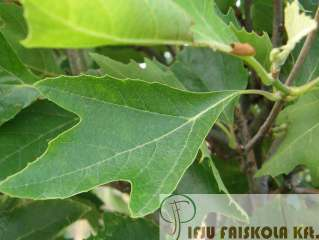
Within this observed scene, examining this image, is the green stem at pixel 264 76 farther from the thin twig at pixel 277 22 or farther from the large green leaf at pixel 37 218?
the large green leaf at pixel 37 218

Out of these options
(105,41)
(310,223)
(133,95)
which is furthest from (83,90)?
(310,223)

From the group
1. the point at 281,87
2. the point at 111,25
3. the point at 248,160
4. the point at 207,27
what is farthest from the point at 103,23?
the point at 248,160

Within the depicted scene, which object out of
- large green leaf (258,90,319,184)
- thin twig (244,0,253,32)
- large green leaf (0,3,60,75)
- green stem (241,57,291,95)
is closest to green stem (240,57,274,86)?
green stem (241,57,291,95)

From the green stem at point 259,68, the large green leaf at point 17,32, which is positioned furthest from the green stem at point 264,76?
the large green leaf at point 17,32

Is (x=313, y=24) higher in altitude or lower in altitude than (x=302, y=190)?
higher

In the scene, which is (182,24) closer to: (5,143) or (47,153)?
(47,153)

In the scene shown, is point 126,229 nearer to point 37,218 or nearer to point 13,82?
point 37,218

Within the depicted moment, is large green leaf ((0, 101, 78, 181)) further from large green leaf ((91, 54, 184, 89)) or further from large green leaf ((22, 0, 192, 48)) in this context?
large green leaf ((22, 0, 192, 48))

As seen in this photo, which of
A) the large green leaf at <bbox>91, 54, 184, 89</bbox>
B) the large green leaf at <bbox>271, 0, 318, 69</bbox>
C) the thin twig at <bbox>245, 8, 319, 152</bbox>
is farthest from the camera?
the large green leaf at <bbox>91, 54, 184, 89</bbox>
